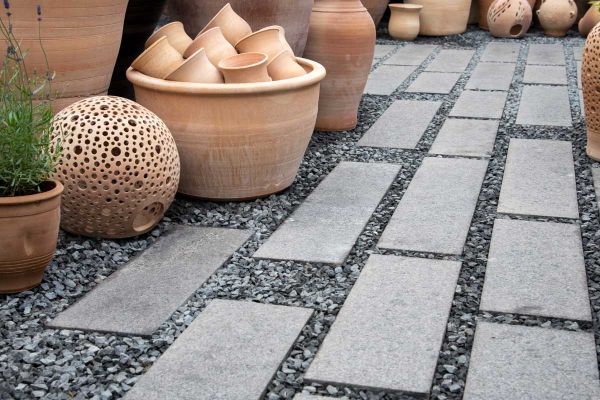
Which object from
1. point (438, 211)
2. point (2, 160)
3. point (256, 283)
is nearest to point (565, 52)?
point (438, 211)

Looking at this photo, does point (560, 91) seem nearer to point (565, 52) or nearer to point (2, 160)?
point (565, 52)

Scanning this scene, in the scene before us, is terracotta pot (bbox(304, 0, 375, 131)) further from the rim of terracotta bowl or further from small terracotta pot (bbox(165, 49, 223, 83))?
small terracotta pot (bbox(165, 49, 223, 83))

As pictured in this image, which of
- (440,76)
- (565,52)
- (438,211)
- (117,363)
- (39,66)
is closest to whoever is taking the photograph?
(117,363)

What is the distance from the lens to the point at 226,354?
1982 mm

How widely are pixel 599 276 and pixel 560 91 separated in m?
2.93

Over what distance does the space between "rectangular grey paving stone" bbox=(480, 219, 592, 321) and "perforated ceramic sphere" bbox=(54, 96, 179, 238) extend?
3.75 ft

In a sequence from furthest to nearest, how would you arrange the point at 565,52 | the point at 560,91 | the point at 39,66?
the point at 565,52
the point at 560,91
the point at 39,66

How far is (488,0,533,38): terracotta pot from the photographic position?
24.1 feet

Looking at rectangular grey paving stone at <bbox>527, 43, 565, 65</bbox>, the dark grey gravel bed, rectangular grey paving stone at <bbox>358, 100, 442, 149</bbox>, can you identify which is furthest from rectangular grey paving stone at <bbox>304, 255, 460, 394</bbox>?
rectangular grey paving stone at <bbox>527, 43, 565, 65</bbox>

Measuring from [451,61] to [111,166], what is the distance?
4.28m

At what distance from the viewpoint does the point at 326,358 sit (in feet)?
6.45

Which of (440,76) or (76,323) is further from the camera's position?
(440,76)

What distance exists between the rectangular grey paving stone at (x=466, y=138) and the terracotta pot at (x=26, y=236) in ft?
6.81

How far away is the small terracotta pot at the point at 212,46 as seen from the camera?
124 inches
